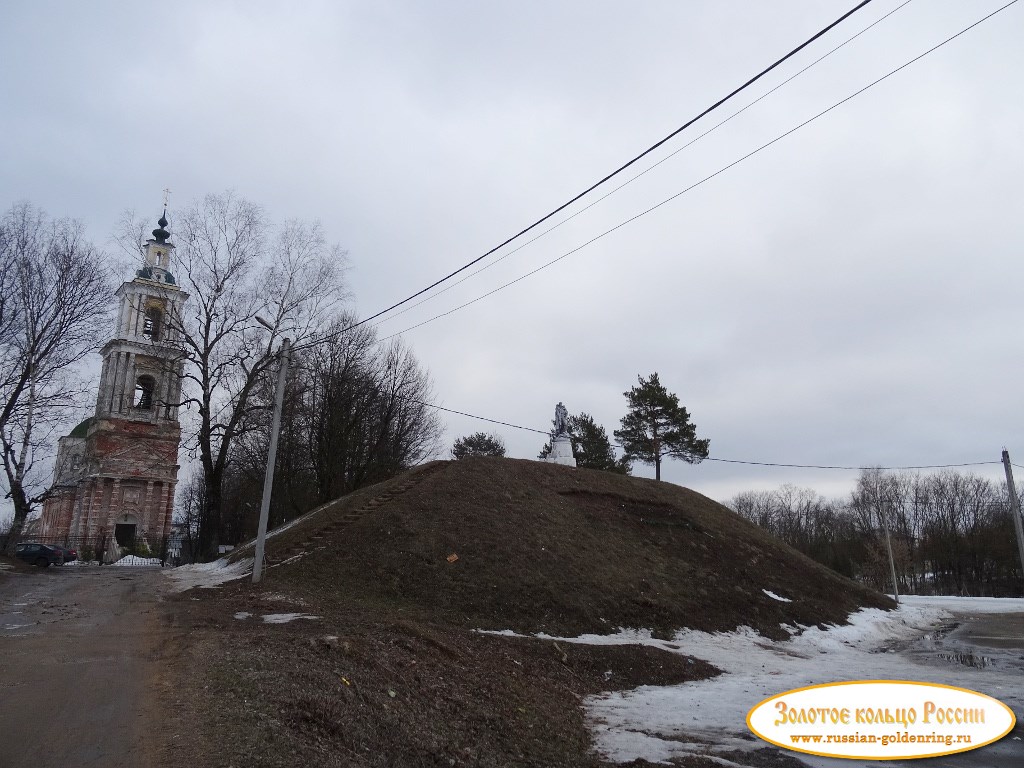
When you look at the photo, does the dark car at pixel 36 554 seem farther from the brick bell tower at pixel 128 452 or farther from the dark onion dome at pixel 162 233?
the dark onion dome at pixel 162 233

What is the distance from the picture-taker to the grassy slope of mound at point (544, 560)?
1552 cm

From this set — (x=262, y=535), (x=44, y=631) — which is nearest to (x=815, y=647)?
(x=262, y=535)

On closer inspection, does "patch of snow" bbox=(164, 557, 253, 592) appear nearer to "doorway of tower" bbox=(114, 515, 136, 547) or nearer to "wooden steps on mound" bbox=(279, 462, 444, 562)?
"wooden steps on mound" bbox=(279, 462, 444, 562)

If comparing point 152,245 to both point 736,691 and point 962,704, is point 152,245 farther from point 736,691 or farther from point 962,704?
point 962,704

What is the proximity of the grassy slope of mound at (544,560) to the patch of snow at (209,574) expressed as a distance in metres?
0.93

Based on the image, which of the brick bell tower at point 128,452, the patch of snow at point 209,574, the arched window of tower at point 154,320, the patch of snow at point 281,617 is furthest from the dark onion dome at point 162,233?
the patch of snow at point 281,617

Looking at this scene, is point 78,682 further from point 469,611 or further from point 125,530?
point 125,530

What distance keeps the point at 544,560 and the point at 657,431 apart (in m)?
27.8

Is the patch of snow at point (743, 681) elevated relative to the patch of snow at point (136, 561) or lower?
lower

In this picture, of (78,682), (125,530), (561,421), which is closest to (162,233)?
(125,530)

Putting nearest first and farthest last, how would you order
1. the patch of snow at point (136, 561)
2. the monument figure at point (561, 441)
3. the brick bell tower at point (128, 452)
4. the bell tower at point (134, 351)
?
the monument figure at point (561, 441) < the patch of snow at point (136, 561) < the bell tower at point (134, 351) < the brick bell tower at point (128, 452)

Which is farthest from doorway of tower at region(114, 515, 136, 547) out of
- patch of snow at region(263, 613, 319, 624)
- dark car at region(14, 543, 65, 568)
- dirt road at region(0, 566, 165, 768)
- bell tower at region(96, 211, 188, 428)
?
patch of snow at region(263, 613, 319, 624)

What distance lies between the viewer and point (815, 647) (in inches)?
655

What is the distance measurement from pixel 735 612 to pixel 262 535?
1304cm
